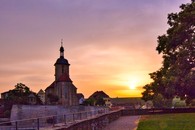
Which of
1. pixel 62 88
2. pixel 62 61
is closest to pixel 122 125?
pixel 62 88

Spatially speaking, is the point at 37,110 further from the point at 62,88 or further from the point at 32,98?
the point at 62,88

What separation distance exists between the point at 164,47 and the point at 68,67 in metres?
110

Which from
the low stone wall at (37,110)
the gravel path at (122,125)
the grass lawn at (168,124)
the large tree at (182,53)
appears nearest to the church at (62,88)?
the low stone wall at (37,110)

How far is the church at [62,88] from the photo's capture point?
141 meters

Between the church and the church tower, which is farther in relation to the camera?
the church tower

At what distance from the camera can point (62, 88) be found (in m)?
144

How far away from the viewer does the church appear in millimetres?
141000

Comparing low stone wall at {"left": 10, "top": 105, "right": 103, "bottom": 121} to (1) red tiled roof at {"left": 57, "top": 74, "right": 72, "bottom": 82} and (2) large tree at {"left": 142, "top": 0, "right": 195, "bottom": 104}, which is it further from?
(1) red tiled roof at {"left": 57, "top": 74, "right": 72, "bottom": 82}

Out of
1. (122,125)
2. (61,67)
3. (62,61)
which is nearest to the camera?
(122,125)

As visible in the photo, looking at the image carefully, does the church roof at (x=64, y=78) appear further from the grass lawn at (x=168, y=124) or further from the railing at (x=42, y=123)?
the railing at (x=42, y=123)

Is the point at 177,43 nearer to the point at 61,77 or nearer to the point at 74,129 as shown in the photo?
the point at 74,129

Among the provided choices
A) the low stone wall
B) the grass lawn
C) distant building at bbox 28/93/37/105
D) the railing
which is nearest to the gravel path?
the grass lawn

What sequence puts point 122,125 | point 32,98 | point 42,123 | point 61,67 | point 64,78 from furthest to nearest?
point 61,67, point 64,78, point 32,98, point 122,125, point 42,123

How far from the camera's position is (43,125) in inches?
725
